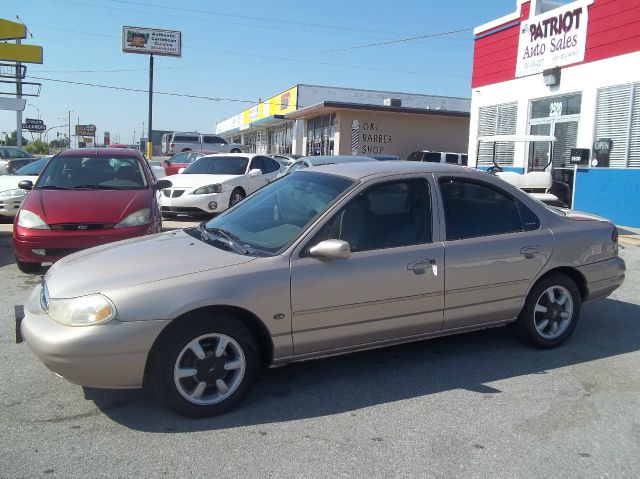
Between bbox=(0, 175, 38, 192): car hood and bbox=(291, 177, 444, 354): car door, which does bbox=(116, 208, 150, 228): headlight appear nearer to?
bbox=(291, 177, 444, 354): car door

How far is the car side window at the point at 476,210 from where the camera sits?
4.52 metres

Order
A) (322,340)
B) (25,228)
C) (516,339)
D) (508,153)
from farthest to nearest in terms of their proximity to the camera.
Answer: (508,153), (25,228), (516,339), (322,340)

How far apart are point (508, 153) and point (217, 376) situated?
1583cm

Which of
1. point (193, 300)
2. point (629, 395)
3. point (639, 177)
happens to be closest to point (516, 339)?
point (629, 395)

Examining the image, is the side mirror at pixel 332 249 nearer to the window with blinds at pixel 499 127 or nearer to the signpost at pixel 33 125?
the window with blinds at pixel 499 127

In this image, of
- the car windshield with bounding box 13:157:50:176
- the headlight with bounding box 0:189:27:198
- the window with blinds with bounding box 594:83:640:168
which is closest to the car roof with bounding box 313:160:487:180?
the headlight with bounding box 0:189:27:198

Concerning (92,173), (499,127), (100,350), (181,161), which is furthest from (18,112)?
(100,350)

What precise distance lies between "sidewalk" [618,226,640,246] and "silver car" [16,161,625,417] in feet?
20.5

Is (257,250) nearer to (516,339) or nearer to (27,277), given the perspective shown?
(516,339)

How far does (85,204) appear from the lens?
7.13m

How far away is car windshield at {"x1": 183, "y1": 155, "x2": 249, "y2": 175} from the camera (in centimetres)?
1418

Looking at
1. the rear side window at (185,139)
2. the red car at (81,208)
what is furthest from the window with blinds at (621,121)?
the rear side window at (185,139)

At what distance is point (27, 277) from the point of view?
7.41 meters

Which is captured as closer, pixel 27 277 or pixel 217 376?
pixel 217 376
